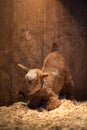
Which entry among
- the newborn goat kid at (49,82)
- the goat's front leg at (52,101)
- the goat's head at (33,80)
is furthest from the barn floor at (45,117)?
the goat's head at (33,80)

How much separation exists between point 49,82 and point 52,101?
376 mm

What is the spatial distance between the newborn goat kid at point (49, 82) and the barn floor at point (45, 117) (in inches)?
7.6

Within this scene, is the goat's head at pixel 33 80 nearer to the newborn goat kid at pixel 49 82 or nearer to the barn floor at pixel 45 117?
the newborn goat kid at pixel 49 82

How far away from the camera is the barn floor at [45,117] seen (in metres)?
4.87

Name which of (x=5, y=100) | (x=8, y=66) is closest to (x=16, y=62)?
(x=8, y=66)

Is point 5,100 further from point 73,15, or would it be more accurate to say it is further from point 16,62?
point 73,15

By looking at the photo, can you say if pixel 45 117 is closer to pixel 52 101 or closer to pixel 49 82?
pixel 52 101

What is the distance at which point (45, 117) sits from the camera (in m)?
5.61

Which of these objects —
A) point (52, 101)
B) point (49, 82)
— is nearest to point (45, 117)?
point (52, 101)

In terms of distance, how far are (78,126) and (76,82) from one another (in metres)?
2.35

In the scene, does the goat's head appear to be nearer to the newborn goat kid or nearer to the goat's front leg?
the newborn goat kid

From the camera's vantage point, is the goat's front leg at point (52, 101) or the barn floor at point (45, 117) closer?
the barn floor at point (45, 117)

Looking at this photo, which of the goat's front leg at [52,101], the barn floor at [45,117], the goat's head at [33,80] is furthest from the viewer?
the goat's front leg at [52,101]

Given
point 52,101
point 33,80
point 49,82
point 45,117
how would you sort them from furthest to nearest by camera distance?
1. point 49,82
2. point 52,101
3. point 33,80
4. point 45,117
